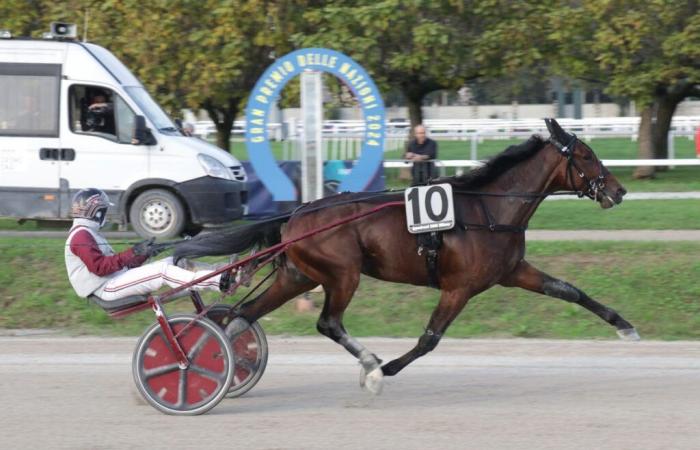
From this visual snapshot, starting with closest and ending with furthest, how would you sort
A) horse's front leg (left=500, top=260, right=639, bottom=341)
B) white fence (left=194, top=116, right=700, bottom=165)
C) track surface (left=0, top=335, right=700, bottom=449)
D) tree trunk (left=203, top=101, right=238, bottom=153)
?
1. track surface (left=0, top=335, right=700, bottom=449)
2. horse's front leg (left=500, top=260, right=639, bottom=341)
3. tree trunk (left=203, top=101, right=238, bottom=153)
4. white fence (left=194, top=116, right=700, bottom=165)

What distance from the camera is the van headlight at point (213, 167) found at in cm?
1430

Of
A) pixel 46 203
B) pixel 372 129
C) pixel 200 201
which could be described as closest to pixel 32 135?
pixel 46 203

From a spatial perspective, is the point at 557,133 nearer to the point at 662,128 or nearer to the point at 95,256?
the point at 95,256

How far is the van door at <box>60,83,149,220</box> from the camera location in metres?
14.3

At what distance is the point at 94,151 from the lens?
564 inches

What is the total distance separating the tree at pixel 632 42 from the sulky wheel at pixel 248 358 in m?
13.7

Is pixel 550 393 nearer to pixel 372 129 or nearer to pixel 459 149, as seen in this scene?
pixel 372 129

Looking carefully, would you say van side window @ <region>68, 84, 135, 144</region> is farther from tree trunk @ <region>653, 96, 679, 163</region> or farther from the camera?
tree trunk @ <region>653, 96, 679, 163</region>

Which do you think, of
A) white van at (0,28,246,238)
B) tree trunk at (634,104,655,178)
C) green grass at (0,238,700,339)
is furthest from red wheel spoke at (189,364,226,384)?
tree trunk at (634,104,655,178)

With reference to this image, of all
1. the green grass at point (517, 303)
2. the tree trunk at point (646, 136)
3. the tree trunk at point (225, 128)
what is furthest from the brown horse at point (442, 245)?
the tree trunk at point (646, 136)

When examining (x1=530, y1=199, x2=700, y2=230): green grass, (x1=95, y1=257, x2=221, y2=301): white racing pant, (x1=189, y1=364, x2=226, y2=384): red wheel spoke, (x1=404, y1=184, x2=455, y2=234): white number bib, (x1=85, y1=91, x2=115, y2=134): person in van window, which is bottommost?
(x1=189, y1=364, x2=226, y2=384): red wheel spoke

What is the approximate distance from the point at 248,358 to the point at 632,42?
48.8 ft

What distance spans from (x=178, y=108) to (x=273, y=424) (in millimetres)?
14092

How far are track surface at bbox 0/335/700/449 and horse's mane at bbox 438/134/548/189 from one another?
1.48 metres
